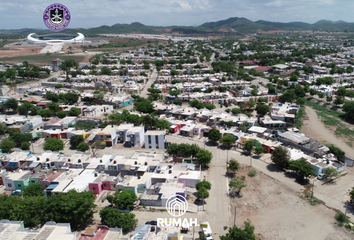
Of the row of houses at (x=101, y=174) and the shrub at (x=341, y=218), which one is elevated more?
the row of houses at (x=101, y=174)

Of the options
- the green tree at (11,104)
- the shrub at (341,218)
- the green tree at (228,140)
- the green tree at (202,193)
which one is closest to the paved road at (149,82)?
the green tree at (11,104)

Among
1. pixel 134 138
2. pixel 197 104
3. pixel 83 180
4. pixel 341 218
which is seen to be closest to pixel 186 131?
pixel 134 138

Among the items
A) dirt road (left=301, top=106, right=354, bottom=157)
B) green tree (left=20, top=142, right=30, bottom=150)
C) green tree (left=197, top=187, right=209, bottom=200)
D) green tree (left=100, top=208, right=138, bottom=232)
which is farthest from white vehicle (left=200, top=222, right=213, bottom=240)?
green tree (left=20, top=142, right=30, bottom=150)

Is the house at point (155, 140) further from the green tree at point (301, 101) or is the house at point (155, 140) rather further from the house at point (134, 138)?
the green tree at point (301, 101)

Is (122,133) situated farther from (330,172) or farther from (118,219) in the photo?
(330,172)

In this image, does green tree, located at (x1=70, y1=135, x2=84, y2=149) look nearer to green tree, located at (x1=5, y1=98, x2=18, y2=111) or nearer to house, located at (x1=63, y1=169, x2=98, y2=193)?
house, located at (x1=63, y1=169, x2=98, y2=193)

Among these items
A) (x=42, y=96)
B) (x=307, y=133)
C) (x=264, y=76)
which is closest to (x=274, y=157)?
(x=307, y=133)
